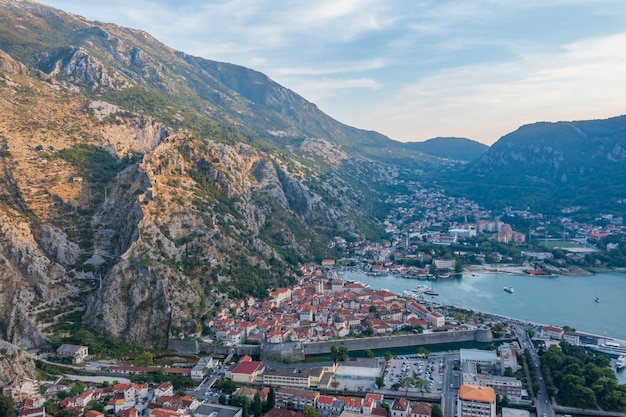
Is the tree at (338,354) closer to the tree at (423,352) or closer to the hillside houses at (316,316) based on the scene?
the hillside houses at (316,316)

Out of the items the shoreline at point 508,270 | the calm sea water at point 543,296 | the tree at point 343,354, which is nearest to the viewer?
the tree at point 343,354

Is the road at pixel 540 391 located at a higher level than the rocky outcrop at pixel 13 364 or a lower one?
lower

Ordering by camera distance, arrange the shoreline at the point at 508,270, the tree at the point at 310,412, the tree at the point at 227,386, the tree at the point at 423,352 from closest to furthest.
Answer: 1. the tree at the point at 310,412
2. the tree at the point at 227,386
3. the tree at the point at 423,352
4. the shoreline at the point at 508,270

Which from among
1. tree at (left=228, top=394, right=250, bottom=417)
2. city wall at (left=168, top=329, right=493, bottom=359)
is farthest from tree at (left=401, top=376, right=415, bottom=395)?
tree at (left=228, top=394, right=250, bottom=417)

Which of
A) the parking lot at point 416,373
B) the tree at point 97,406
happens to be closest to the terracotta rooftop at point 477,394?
the parking lot at point 416,373

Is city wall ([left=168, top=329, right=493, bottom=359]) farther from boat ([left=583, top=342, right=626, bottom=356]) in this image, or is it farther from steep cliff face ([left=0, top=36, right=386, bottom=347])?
boat ([left=583, top=342, right=626, bottom=356])

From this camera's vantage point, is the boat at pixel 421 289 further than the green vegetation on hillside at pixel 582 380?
Yes

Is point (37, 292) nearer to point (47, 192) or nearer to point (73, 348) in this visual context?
point (73, 348)

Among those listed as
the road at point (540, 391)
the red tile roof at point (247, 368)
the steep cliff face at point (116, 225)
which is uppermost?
the steep cliff face at point (116, 225)
